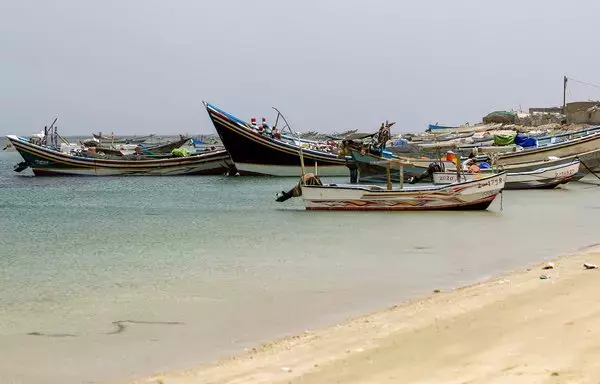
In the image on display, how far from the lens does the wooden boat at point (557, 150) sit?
28172 millimetres

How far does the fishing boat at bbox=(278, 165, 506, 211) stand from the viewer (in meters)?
17.6

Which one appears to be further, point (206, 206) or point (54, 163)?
point (54, 163)

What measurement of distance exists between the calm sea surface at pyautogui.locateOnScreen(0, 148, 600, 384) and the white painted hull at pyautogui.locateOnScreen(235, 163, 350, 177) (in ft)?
32.6

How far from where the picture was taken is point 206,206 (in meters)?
21.6

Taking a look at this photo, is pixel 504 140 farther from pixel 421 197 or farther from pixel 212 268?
pixel 212 268

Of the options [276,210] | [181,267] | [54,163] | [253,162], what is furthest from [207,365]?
[54,163]

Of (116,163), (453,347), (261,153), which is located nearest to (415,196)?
(453,347)

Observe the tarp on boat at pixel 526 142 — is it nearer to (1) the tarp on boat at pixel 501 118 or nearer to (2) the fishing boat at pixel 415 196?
(2) the fishing boat at pixel 415 196

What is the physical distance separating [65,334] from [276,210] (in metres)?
12.6

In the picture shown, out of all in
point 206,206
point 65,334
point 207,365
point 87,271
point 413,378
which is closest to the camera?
point 413,378

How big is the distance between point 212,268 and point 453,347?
235 inches

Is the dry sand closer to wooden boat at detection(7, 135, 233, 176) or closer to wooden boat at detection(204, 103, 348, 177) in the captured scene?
wooden boat at detection(204, 103, 348, 177)

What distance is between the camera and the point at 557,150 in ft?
93.1

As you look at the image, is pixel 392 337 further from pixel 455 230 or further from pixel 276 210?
pixel 276 210
